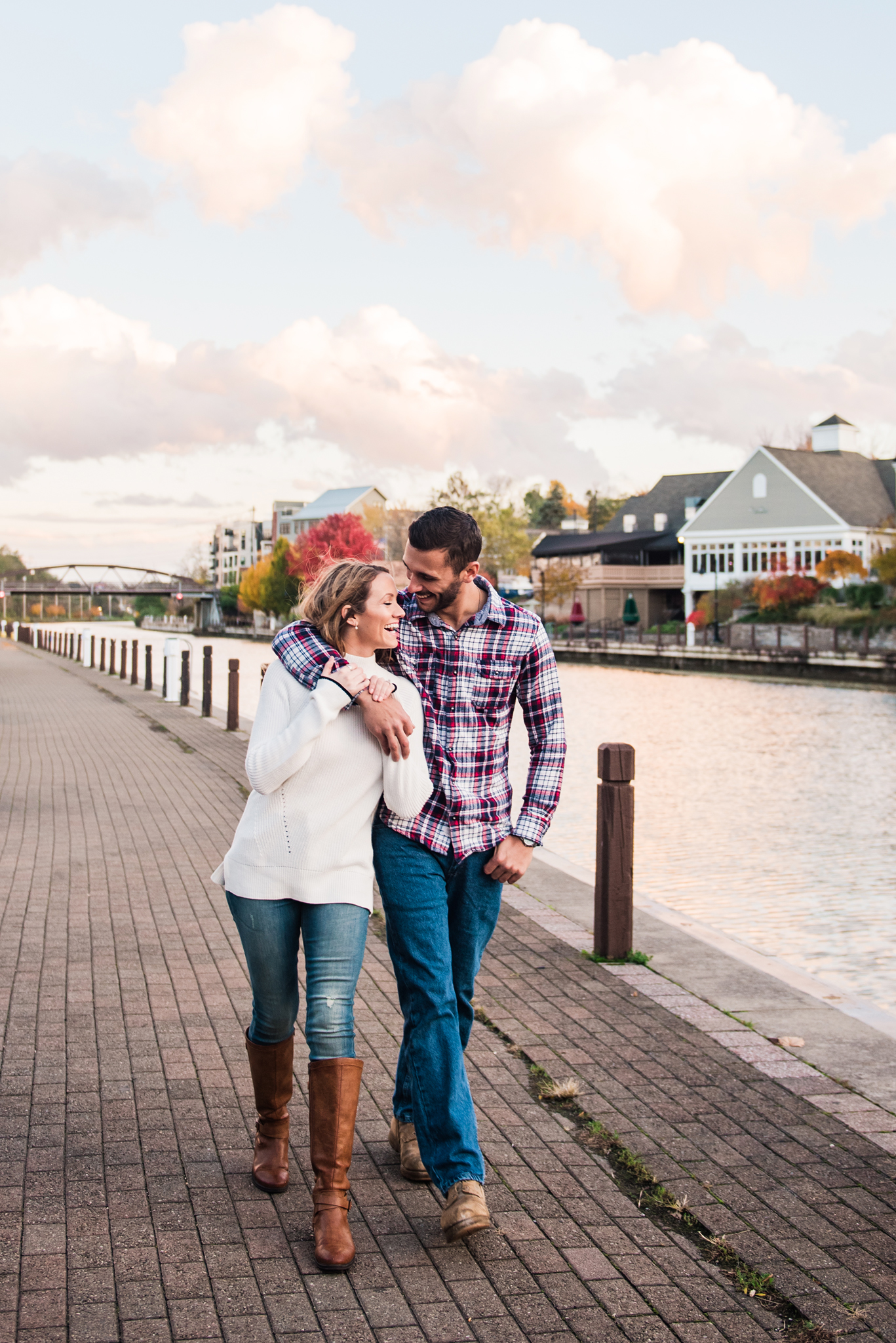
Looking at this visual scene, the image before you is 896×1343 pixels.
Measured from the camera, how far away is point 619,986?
5516mm

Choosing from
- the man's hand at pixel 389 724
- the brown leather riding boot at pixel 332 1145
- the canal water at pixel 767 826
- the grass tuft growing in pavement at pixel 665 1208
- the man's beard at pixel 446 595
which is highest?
the man's beard at pixel 446 595

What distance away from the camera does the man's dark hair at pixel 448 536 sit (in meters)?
3.20

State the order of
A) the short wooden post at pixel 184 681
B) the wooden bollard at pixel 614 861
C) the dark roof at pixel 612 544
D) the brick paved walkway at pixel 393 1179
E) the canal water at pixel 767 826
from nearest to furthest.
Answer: the brick paved walkway at pixel 393 1179 → the wooden bollard at pixel 614 861 → the canal water at pixel 767 826 → the short wooden post at pixel 184 681 → the dark roof at pixel 612 544

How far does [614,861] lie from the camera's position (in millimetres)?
5922

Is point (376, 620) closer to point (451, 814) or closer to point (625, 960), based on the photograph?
point (451, 814)

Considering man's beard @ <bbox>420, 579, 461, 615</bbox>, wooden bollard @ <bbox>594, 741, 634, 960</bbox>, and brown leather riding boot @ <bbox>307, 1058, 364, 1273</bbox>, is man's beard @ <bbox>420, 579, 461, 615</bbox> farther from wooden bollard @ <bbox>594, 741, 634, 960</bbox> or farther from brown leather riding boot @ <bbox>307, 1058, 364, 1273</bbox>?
wooden bollard @ <bbox>594, 741, 634, 960</bbox>

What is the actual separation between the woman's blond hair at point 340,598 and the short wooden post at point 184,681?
739 inches

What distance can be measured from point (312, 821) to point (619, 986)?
2829 mm

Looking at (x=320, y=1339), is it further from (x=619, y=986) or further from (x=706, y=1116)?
(x=619, y=986)

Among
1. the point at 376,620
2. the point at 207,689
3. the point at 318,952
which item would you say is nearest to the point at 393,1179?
the point at 318,952

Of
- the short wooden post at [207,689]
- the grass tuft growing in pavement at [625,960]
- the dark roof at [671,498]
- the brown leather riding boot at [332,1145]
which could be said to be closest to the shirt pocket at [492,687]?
the brown leather riding boot at [332,1145]

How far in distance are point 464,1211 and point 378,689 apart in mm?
1298

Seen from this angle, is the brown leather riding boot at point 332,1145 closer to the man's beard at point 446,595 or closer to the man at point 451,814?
the man at point 451,814

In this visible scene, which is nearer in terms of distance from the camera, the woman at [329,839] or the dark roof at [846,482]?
the woman at [329,839]
